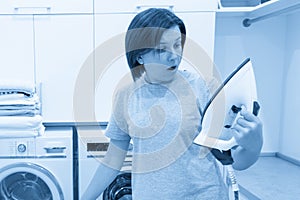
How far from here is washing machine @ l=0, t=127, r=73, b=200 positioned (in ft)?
5.13

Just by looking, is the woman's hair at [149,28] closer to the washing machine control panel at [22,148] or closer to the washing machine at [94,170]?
the washing machine at [94,170]

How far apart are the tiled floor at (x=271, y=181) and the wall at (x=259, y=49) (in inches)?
16.3

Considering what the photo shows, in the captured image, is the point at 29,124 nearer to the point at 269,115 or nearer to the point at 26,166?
the point at 26,166

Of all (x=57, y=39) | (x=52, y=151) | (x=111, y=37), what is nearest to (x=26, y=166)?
(x=52, y=151)

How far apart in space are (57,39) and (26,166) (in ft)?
2.55

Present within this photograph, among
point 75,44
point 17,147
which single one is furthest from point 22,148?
point 75,44

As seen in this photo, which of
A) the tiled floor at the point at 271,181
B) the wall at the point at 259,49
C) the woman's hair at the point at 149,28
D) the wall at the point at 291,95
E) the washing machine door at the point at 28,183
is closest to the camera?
the woman's hair at the point at 149,28

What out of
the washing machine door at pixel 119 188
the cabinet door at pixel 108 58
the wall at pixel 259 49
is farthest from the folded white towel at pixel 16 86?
the wall at pixel 259 49

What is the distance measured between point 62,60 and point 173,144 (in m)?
1.18

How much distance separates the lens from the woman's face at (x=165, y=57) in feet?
2.74

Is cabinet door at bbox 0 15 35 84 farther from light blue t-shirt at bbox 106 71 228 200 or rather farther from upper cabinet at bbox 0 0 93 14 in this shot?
light blue t-shirt at bbox 106 71 228 200

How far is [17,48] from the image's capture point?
176 centimetres

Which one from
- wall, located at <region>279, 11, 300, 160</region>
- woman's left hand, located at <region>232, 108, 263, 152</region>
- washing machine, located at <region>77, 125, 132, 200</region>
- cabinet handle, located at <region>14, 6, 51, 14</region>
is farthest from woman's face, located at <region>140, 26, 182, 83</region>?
wall, located at <region>279, 11, 300, 160</region>

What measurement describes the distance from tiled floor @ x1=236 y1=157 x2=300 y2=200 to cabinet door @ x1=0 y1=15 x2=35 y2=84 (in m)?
1.42
